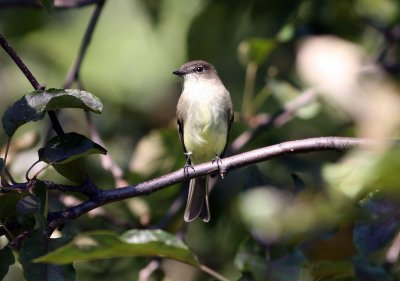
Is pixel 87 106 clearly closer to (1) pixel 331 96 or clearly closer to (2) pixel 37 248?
(2) pixel 37 248

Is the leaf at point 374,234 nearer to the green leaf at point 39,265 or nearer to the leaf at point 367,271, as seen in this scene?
the leaf at point 367,271

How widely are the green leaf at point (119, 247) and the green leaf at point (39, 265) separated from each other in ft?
0.83

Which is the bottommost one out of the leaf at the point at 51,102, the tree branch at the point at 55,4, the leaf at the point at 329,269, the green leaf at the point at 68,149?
the leaf at the point at 329,269

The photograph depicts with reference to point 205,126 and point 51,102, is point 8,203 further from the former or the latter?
point 205,126

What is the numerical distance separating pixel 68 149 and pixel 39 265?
34 cm

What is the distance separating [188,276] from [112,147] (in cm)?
112

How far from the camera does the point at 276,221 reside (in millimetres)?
1327

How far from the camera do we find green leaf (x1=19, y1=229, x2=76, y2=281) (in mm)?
1911

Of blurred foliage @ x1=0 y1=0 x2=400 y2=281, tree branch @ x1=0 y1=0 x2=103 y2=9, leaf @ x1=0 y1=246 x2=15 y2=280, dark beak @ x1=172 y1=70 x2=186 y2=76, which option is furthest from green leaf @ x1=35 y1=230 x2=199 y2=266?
dark beak @ x1=172 y1=70 x2=186 y2=76

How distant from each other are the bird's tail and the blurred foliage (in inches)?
4.6

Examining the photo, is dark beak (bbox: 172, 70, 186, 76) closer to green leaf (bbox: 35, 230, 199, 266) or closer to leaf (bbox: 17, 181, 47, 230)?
leaf (bbox: 17, 181, 47, 230)

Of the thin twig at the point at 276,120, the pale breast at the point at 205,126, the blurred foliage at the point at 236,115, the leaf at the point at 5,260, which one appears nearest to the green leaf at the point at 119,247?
the blurred foliage at the point at 236,115

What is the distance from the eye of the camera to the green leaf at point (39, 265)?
1911 mm

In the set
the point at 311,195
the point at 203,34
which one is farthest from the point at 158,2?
the point at 311,195
